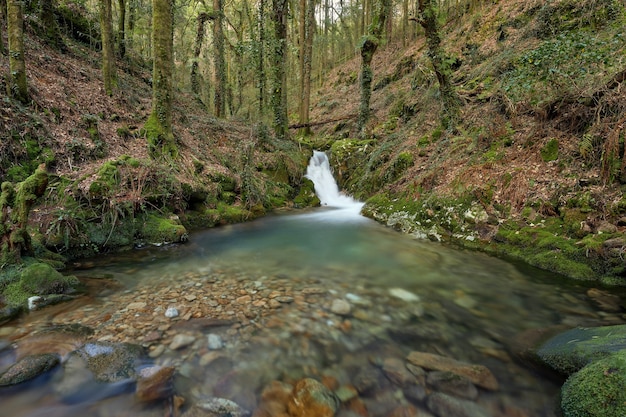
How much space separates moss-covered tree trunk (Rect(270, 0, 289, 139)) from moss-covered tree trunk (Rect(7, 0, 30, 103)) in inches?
305

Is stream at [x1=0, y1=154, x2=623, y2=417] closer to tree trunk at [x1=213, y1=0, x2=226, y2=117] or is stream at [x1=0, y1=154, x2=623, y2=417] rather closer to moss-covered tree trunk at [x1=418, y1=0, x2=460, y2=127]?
moss-covered tree trunk at [x1=418, y1=0, x2=460, y2=127]

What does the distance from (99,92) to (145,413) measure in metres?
9.49

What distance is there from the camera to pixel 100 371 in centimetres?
232

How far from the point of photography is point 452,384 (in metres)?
2.32

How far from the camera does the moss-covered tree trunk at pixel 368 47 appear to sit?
11602mm

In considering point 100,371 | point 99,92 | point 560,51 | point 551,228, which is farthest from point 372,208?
point 99,92

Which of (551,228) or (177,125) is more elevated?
(177,125)

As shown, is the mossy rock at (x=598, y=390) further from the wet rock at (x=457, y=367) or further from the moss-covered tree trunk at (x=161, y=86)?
the moss-covered tree trunk at (x=161, y=86)

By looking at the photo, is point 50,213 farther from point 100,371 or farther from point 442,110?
point 442,110

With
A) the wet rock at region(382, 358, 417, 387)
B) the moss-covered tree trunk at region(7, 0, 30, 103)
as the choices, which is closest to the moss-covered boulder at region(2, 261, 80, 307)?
the wet rock at region(382, 358, 417, 387)

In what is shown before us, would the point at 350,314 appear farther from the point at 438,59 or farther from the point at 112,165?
Result: the point at 438,59

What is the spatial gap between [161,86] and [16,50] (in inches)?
104

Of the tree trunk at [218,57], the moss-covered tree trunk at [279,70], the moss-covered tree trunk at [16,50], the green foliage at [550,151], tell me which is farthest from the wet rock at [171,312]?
the tree trunk at [218,57]

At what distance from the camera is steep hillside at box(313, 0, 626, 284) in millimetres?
4484
